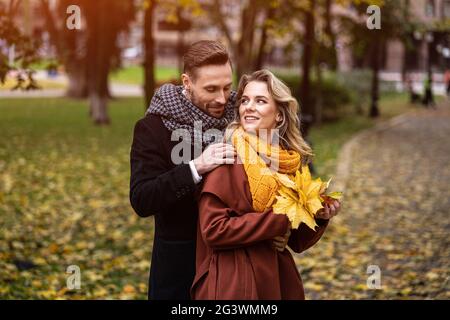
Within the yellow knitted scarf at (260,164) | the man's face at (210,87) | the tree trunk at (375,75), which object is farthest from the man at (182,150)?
the tree trunk at (375,75)

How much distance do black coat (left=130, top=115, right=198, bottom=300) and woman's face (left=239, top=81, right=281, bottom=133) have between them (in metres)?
0.33

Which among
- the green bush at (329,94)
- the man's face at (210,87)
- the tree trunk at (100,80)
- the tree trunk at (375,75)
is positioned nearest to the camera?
the man's face at (210,87)

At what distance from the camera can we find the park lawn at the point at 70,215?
7.30m

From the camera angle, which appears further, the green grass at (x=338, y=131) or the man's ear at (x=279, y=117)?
the green grass at (x=338, y=131)

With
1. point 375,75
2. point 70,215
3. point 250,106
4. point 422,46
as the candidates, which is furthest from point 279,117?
point 422,46

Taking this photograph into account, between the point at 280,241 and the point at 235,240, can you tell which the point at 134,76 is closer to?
the point at 280,241

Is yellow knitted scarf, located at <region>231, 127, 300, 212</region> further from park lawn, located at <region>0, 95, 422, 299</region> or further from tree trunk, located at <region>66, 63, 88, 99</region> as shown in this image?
tree trunk, located at <region>66, 63, 88, 99</region>

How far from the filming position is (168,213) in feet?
11.2

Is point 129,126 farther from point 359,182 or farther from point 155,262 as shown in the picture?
point 155,262

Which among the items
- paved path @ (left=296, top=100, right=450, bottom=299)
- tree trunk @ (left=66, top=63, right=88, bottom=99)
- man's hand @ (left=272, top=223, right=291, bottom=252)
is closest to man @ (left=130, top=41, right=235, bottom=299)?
man's hand @ (left=272, top=223, right=291, bottom=252)

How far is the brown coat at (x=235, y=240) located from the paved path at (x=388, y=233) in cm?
386

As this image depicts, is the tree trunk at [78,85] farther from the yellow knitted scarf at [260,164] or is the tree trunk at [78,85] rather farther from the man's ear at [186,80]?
the yellow knitted scarf at [260,164]
